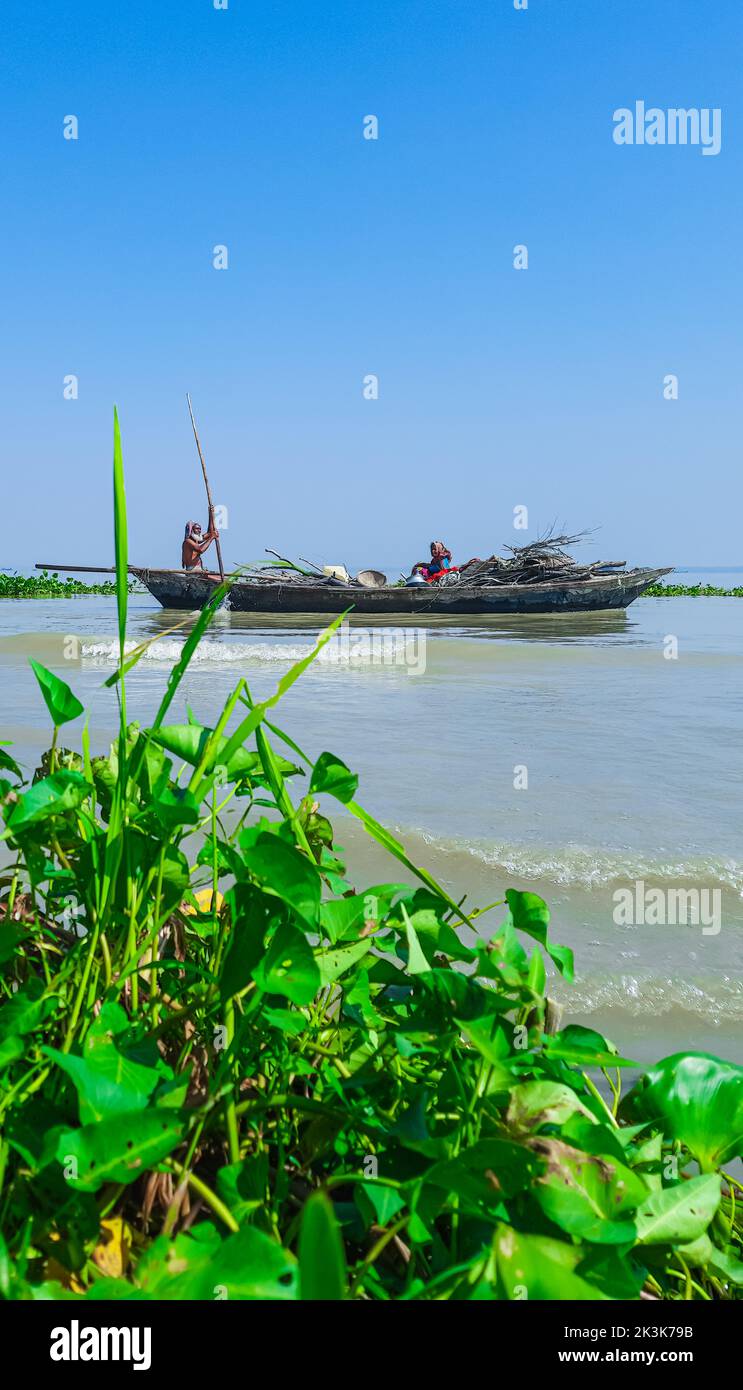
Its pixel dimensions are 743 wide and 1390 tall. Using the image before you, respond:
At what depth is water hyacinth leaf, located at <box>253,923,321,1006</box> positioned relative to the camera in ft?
2.10

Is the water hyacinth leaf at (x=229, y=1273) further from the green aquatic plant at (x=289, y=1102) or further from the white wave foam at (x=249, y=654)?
the white wave foam at (x=249, y=654)

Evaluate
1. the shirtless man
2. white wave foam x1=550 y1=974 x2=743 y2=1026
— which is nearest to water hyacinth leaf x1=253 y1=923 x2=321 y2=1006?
white wave foam x1=550 y1=974 x2=743 y2=1026

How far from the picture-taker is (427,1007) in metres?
0.75

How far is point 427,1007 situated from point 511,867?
2.93m

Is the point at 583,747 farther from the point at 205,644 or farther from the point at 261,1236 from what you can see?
the point at 205,644

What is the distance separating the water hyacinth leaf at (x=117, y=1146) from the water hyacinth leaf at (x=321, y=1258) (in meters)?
0.21

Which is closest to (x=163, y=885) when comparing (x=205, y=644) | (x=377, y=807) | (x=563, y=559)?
(x=377, y=807)

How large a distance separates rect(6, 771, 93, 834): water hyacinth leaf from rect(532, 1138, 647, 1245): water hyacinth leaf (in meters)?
0.47

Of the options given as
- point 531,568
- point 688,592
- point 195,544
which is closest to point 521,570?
point 531,568

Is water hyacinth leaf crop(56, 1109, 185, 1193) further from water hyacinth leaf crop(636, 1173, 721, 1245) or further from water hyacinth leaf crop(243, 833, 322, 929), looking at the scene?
water hyacinth leaf crop(636, 1173, 721, 1245)

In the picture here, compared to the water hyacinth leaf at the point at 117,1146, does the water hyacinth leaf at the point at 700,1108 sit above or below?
below

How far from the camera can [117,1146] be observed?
55 cm

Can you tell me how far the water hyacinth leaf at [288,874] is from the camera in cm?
65

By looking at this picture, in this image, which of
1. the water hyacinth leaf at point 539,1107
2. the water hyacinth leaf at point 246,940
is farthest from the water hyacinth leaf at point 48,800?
the water hyacinth leaf at point 539,1107
